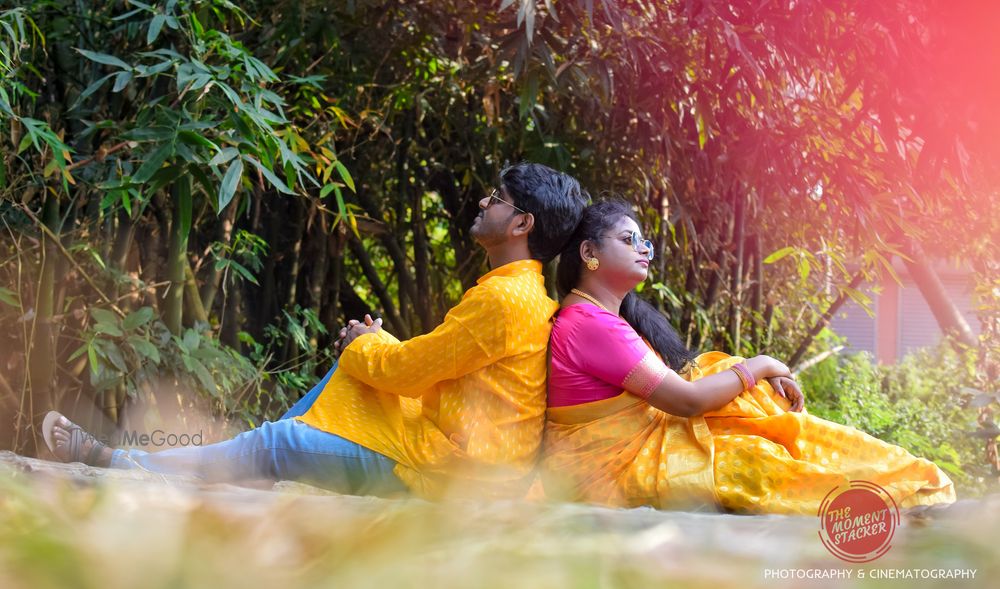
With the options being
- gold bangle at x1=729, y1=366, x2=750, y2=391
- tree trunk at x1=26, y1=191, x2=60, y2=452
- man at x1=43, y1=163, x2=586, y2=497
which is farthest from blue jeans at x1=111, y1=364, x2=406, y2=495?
tree trunk at x1=26, y1=191, x2=60, y2=452

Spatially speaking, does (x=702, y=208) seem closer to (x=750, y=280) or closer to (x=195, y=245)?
(x=750, y=280)

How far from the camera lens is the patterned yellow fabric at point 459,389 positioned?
194 centimetres

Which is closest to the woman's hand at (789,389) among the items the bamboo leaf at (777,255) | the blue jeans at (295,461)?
the blue jeans at (295,461)

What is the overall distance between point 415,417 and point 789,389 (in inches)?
32.1

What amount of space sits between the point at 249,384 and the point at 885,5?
229cm

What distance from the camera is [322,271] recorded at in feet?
12.8

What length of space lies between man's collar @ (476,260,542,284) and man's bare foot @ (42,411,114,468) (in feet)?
2.92

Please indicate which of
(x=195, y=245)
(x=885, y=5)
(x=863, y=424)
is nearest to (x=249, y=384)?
(x=195, y=245)

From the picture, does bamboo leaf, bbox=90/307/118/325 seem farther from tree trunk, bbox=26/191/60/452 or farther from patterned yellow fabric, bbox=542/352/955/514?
patterned yellow fabric, bbox=542/352/955/514

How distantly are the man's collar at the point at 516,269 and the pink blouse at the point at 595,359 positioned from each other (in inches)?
4.8

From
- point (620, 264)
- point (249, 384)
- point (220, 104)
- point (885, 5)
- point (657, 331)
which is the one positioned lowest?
point (249, 384)

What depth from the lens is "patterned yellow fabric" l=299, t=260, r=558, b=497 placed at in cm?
194

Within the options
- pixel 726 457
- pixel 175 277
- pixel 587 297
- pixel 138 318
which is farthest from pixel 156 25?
pixel 726 457

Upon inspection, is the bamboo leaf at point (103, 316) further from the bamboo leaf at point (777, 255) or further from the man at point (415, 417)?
the bamboo leaf at point (777, 255)
